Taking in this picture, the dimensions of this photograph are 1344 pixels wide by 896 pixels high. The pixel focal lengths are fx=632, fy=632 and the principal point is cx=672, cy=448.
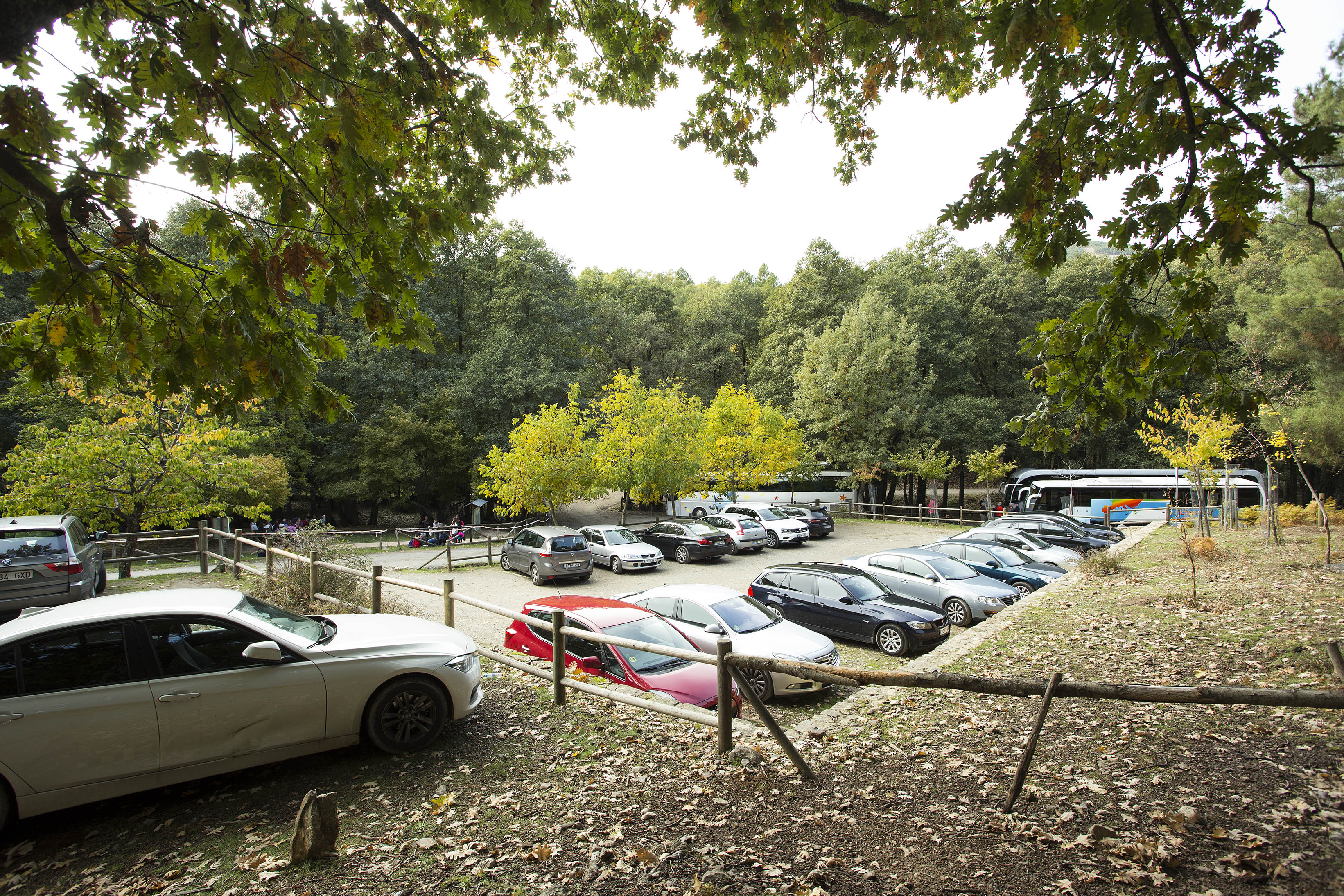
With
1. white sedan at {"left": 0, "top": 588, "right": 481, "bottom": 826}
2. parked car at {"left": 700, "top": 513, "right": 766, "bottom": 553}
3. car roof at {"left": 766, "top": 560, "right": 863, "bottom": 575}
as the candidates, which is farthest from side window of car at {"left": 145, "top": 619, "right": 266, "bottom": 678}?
parked car at {"left": 700, "top": 513, "right": 766, "bottom": 553}

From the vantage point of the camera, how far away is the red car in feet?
24.5

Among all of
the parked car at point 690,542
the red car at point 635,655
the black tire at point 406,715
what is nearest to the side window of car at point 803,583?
the red car at point 635,655

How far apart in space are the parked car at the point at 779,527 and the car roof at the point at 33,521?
19.4 metres

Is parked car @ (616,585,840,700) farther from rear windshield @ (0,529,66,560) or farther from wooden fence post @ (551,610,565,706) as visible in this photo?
rear windshield @ (0,529,66,560)

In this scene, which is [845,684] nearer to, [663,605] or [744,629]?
[744,629]

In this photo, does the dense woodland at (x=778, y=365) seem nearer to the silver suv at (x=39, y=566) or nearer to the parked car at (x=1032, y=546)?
the parked car at (x=1032, y=546)

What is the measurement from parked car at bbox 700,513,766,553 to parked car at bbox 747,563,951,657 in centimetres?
1014

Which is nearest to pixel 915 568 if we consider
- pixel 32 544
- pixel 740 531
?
pixel 740 531

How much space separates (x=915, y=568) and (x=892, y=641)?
3.40 metres

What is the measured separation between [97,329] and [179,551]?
15.4 m

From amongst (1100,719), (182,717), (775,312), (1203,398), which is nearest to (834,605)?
(1100,719)

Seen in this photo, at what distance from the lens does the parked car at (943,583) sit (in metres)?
12.5

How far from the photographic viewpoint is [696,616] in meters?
9.52

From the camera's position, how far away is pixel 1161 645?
822 centimetres
